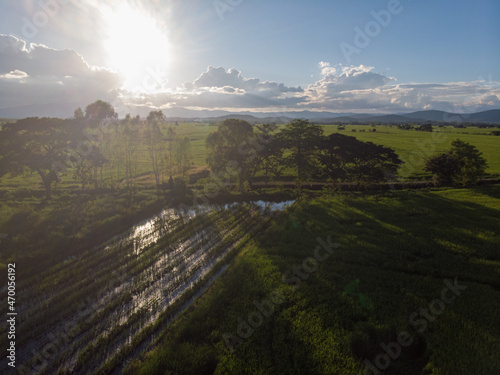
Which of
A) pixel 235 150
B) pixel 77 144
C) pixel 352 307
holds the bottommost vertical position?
pixel 352 307

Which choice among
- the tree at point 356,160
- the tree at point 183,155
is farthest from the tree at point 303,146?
the tree at point 183,155

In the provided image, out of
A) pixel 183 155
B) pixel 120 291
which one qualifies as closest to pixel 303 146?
pixel 183 155

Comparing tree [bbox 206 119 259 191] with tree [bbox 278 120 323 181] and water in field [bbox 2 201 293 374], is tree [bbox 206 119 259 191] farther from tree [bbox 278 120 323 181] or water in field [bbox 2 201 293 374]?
water in field [bbox 2 201 293 374]

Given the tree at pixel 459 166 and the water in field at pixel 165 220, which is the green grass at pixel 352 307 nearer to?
the water in field at pixel 165 220

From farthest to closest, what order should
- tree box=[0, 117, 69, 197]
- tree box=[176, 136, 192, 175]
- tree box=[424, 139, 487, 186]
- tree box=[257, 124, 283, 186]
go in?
tree box=[176, 136, 192, 175] < tree box=[424, 139, 487, 186] < tree box=[257, 124, 283, 186] < tree box=[0, 117, 69, 197]

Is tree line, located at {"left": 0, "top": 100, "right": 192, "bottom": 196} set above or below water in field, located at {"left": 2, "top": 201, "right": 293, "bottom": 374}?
above

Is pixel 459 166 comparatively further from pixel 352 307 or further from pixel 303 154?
pixel 352 307

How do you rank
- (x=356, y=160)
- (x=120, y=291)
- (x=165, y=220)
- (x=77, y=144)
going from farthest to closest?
(x=77, y=144)
(x=356, y=160)
(x=165, y=220)
(x=120, y=291)

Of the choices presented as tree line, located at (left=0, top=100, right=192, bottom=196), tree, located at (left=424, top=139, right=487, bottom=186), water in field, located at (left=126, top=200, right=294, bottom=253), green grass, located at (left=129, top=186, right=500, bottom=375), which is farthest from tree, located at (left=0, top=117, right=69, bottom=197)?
tree, located at (left=424, top=139, right=487, bottom=186)
